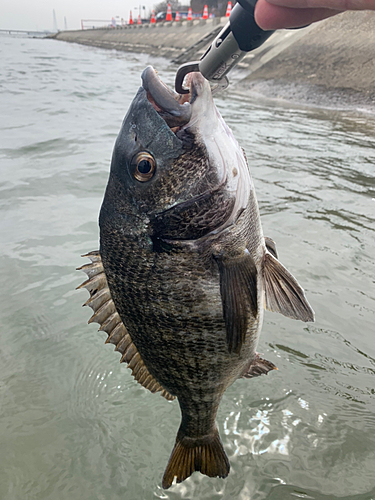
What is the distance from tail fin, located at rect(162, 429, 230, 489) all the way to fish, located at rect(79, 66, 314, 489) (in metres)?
0.54

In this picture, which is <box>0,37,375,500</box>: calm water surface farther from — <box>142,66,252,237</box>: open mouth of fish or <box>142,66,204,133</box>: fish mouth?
<box>142,66,204,133</box>: fish mouth

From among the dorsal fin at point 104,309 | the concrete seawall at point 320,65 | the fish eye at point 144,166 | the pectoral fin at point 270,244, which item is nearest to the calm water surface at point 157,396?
the dorsal fin at point 104,309

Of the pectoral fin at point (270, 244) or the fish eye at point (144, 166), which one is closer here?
the fish eye at point (144, 166)

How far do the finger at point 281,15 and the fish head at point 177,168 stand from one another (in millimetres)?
359

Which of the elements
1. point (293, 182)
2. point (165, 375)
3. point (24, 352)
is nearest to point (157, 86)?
point (165, 375)

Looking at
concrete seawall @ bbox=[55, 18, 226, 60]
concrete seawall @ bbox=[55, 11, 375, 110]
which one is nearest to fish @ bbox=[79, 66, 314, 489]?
concrete seawall @ bbox=[55, 11, 375, 110]

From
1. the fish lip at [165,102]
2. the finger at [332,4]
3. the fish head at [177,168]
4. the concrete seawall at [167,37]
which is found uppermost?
the finger at [332,4]

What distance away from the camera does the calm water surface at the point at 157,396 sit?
2428 mm

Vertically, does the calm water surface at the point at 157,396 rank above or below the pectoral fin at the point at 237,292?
below

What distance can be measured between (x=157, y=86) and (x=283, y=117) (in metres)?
11.1

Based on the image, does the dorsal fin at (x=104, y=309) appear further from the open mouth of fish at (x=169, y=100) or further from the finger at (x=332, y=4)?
the finger at (x=332, y=4)

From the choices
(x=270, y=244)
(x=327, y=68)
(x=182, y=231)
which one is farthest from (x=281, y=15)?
(x=327, y=68)

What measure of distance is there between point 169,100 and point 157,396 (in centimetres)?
213

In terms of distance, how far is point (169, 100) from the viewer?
6.04 ft
